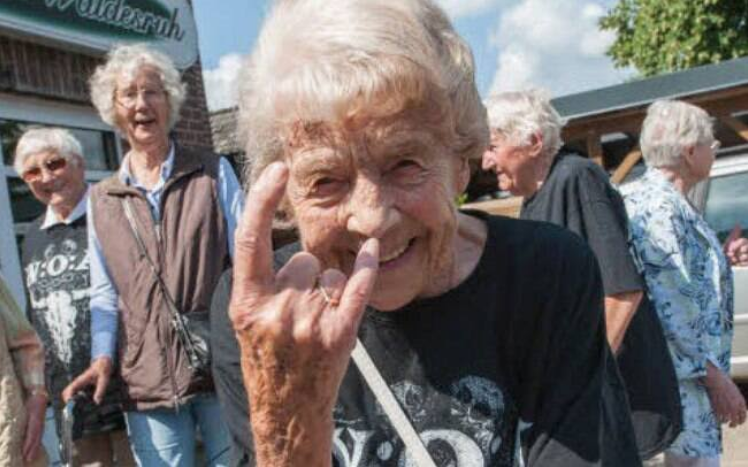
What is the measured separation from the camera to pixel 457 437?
153cm

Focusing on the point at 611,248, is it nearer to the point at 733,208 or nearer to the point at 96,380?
the point at 96,380

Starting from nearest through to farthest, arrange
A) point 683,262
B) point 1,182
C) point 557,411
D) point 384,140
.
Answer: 1. point 384,140
2. point 557,411
3. point 683,262
4. point 1,182

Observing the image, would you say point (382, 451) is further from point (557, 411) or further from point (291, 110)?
point (291, 110)

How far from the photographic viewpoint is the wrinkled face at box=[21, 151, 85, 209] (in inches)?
157

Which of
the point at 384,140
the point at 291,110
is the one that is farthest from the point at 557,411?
the point at 291,110

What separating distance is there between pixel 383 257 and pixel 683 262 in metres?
2.28

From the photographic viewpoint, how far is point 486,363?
152 centimetres

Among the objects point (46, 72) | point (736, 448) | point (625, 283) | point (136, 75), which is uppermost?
point (46, 72)

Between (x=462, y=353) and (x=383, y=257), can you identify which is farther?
(x=462, y=353)

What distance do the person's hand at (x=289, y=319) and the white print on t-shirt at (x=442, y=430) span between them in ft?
1.25

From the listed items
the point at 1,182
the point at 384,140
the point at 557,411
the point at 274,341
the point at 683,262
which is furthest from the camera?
the point at 1,182

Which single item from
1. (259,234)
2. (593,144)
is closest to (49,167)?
(259,234)

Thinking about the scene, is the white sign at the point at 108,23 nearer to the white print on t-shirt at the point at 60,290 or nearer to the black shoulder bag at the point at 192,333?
the white print on t-shirt at the point at 60,290

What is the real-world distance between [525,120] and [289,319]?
2.61m
